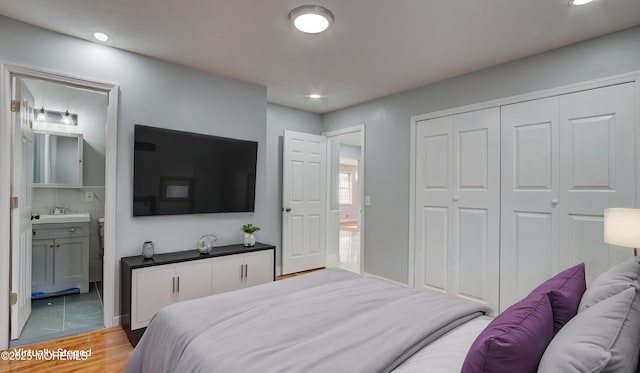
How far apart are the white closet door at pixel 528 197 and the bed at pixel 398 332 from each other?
1400mm

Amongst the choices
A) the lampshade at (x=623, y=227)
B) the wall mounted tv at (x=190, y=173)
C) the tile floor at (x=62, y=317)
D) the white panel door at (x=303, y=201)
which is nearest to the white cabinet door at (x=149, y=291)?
the tile floor at (x=62, y=317)

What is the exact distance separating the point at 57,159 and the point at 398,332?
4440 mm

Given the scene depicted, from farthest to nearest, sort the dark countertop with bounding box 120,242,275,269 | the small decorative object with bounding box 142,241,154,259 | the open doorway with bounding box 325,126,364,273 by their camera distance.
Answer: the open doorway with bounding box 325,126,364,273 < the small decorative object with bounding box 142,241,154,259 < the dark countertop with bounding box 120,242,275,269

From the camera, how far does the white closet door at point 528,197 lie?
276 centimetres

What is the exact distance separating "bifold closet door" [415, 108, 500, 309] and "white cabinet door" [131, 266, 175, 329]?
105 inches

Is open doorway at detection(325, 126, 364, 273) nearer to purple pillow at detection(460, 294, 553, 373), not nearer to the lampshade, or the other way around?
the lampshade

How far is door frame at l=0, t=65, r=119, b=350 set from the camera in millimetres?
2332

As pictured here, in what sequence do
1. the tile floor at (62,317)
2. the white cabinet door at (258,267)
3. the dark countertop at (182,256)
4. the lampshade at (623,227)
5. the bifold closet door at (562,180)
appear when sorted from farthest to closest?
the white cabinet door at (258,267) → the dark countertop at (182,256) → the tile floor at (62,317) → the bifold closet door at (562,180) → the lampshade at (623,227)

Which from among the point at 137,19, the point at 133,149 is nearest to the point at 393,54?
the point at 137,19

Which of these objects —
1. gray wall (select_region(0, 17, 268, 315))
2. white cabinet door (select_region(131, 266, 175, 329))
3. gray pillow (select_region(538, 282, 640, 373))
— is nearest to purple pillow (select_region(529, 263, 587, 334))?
gray pillow (select_region(538, 282, 640, 373))

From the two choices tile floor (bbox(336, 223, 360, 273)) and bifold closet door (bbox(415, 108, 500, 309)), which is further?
tile floor (bbox(336, 223, 360, 273))

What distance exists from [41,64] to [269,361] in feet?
9.60

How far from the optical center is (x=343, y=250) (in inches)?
256

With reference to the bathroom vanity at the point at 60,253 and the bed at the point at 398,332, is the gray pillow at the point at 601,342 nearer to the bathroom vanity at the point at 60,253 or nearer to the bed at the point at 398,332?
the bed at the point at 398,332
